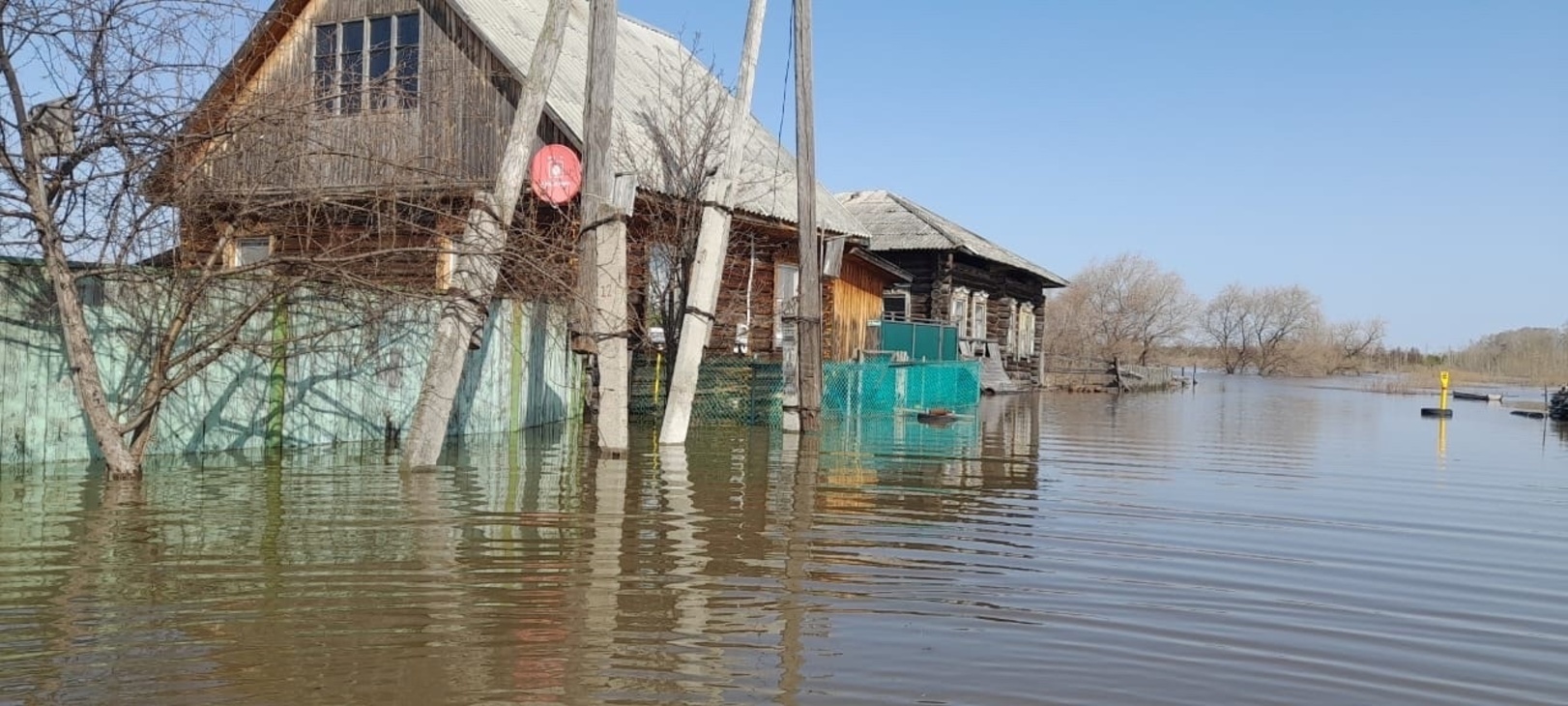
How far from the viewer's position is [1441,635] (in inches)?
226

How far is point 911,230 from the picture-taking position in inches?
1342

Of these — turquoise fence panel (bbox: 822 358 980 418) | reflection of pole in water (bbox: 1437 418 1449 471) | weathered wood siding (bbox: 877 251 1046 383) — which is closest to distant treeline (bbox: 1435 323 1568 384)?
weathered wood siding (bbox: 877 251 1046 383)

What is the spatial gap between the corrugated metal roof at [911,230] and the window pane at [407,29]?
1633 cm

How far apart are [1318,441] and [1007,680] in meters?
15.3

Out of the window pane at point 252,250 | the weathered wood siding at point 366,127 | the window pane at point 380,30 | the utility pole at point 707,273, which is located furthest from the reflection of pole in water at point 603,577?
the window pane at point 380,30

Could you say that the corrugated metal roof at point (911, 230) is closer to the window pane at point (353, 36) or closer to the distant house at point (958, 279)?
the distant house at point (958, 279)

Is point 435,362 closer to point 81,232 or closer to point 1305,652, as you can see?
point 81,232

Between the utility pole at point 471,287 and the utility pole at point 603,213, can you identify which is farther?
the utility pole at point 603,213

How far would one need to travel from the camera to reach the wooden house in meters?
9.52

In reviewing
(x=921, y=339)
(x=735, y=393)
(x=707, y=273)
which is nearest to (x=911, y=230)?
(x=921, y=339)

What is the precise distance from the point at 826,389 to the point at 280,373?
10.3 m

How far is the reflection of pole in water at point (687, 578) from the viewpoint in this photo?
15.5ft

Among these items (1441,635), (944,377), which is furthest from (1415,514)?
(944,377)

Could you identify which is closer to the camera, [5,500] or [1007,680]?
[1007,680]
